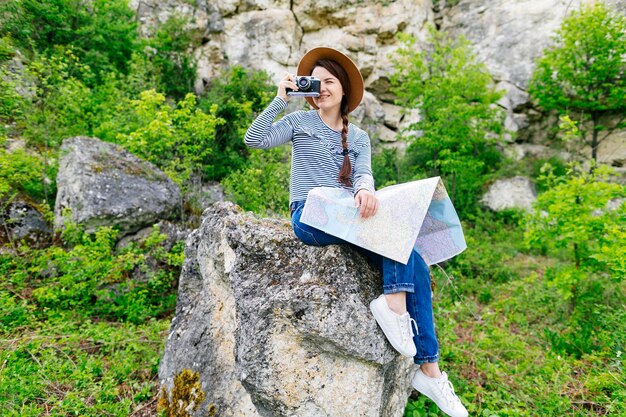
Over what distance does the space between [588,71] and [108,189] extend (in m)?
13.5

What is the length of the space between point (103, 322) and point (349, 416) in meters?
3.83

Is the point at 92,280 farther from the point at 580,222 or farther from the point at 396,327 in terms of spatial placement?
the point at 580,222

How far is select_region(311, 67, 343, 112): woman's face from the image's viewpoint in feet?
9.18

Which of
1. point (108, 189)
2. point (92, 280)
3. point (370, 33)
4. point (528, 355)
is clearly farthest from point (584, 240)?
point (370, 33)

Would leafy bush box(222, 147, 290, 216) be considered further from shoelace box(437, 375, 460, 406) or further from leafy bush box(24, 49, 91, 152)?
shoelace box(437, 375, 460, 406)

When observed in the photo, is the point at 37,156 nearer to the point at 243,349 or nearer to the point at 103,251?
the point at 103,251

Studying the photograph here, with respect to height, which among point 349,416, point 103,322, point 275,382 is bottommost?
point 103,322

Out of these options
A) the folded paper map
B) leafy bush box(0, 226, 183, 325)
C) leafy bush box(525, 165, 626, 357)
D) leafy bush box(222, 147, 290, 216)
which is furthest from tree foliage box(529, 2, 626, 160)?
leafy bush box(0, 226, 183, 325)

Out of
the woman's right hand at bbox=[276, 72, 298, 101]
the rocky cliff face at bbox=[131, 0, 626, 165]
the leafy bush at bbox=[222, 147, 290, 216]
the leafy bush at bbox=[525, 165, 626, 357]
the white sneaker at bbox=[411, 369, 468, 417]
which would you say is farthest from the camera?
the rocky cliff face at bbox=[131, 0, 626, 165]

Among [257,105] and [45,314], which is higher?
[257,105]

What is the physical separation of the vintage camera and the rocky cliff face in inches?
444

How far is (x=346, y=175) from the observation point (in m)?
2.72

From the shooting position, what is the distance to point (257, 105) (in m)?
12.1

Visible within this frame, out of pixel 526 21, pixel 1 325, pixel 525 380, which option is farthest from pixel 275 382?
pixel 526 21
